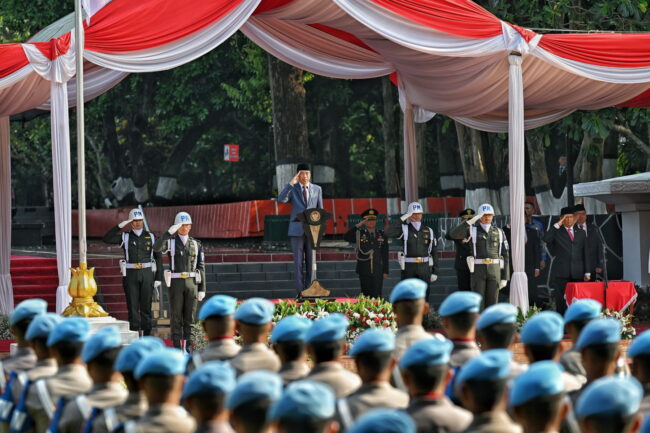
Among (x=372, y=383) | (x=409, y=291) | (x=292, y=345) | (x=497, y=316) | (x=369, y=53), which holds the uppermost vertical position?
(x=369, y=53)

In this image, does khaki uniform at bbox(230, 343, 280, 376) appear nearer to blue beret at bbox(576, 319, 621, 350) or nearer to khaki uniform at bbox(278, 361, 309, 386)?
khaki uniform at bbox(278, 361, 309, 386)

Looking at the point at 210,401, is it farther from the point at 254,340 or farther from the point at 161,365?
the point at 254,340

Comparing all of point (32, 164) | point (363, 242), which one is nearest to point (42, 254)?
point (363, 242)

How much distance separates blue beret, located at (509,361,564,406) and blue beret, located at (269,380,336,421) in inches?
30.9

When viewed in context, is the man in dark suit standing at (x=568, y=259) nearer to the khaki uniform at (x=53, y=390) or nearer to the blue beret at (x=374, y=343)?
the khaki uniform at (x=53, y=390)

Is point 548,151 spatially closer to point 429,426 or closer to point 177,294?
point 177,294

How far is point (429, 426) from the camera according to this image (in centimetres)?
482

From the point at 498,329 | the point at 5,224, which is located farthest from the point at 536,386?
the point at 5,224

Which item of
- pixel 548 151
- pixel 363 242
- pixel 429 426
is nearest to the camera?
pixel 429 426

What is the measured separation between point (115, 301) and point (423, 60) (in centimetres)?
678

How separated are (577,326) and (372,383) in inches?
76.9

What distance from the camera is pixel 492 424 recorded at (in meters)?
Result: 4.63

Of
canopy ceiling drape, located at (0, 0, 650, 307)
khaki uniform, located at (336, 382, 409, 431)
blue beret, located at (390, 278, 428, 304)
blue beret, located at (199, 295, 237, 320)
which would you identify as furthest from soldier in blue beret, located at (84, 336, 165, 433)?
canopy ceiling drape, located at (0, 0, 650, 307)

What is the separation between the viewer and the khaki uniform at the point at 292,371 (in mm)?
A: 6066
